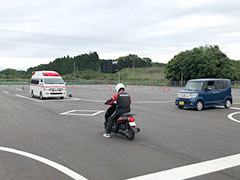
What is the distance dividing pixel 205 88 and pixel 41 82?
1427 centimetres

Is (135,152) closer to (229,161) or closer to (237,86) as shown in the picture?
(229,161)

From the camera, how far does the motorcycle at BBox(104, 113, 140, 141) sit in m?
7.81

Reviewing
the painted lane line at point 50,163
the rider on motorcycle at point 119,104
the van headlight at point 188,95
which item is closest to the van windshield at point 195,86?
the van headlight at point 188,95

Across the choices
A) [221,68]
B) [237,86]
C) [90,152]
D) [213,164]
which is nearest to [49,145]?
[90,152]

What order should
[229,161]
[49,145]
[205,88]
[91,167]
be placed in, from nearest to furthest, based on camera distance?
[91,167] → [229,161] → [49,145] → [205,88]

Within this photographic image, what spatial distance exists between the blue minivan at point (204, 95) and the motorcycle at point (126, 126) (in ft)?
26.3

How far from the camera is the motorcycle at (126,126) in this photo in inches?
308

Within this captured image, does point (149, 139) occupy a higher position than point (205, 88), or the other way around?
point (205, 88)

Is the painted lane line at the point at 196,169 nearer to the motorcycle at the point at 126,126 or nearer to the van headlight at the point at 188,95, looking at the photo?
the motorcycle at the point at 126,126

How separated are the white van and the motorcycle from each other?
15357 millimetres

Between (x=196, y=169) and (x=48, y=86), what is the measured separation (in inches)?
750

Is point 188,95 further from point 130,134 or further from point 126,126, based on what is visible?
point 130,134

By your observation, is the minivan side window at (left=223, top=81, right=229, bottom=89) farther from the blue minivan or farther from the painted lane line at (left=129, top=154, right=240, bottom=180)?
the painted lane line at (left=129, top=154, right=240, bottom=180)

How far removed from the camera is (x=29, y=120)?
456 inches
